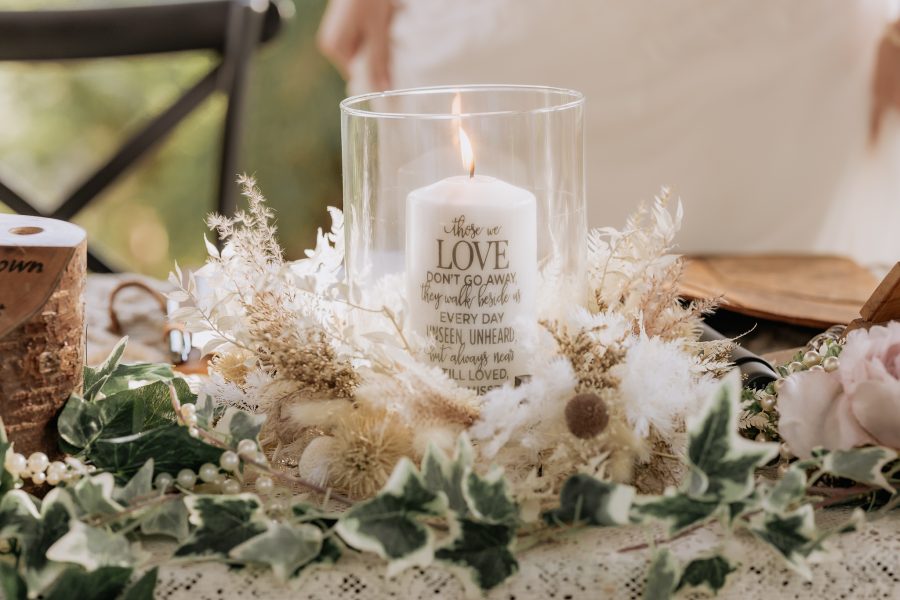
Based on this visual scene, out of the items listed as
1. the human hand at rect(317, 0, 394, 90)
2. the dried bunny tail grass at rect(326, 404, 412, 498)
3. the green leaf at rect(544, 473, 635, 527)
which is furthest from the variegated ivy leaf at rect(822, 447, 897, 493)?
the human hand at rect(317, 0, 394, 90)

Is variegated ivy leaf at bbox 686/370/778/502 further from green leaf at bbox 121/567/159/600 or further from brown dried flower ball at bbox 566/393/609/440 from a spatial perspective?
green leaf at bbox 121/567/159/600

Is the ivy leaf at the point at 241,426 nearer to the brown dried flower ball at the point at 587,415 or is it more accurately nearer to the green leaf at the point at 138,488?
the green leaf at the point at 138,488

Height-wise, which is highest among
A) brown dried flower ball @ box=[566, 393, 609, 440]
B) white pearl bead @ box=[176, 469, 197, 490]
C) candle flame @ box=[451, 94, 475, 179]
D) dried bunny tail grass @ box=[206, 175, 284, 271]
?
candle flame @ box=[451, 94, 475, 179]

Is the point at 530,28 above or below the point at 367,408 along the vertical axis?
above

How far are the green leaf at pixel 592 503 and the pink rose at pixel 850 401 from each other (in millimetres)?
124

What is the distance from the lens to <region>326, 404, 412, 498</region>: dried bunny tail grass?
1.75ft

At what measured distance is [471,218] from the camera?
57cm

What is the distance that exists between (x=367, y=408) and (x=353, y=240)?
15cm

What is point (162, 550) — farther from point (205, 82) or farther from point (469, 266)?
point (205, 82)

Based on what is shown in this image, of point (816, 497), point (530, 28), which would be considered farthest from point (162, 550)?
point (530, 28)

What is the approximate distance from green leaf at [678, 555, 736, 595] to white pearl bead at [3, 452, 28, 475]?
331 millimetres

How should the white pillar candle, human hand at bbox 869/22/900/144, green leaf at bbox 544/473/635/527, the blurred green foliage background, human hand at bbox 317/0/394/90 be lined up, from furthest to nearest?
the blurred green foliage background, human hand at bbox 317/0/394/90, human hand at bbox 869/22/900/144, the white pillar candle, green leaf at bbox 544/473/635/527

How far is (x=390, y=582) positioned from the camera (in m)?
0.48

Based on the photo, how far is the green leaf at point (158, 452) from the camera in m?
0.54
